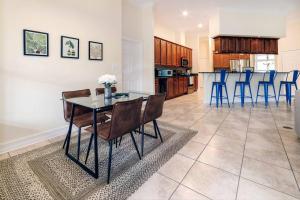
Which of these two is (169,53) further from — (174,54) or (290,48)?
(290,48)

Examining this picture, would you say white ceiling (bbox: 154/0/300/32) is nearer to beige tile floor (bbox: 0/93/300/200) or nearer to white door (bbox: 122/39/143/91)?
white door (bbox: 122/39/143/91)

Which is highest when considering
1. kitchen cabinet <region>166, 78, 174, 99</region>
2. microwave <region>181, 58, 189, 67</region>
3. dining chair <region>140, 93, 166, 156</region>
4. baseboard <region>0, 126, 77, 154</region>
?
microwave <region>181, 58, 189, 67</region>

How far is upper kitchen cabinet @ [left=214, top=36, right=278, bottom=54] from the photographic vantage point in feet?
20.4

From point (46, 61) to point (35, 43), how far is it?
29 centimetres

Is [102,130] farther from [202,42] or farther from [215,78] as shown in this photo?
[202,42]

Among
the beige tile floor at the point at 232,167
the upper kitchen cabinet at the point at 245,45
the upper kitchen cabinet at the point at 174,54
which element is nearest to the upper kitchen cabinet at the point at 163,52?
the upper kitchen cabinet at the point at 174,54

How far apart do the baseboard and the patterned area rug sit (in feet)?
1.10

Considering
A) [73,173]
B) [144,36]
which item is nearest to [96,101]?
[73,173]

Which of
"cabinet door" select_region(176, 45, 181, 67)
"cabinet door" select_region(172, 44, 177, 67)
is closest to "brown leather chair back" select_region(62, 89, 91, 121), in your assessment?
"cabinet door" select_region(172, 44, 177, 67)

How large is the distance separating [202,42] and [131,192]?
10567 mm

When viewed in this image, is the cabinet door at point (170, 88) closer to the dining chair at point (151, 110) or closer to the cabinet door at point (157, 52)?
the cabinet door at point (157, 52)

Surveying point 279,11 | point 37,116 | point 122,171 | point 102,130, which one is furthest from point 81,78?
point 279,11

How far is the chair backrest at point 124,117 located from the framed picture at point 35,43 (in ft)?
6.05

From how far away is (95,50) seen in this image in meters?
3.56
